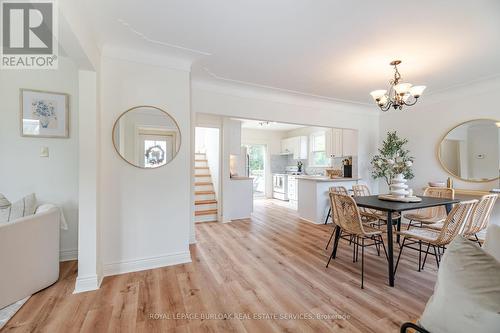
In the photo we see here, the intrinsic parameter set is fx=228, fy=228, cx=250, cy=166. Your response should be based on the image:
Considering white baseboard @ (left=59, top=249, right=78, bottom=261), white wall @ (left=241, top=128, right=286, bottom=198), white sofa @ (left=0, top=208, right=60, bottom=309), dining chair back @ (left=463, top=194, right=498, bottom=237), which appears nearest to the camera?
white sofa @ (left=0, top=208, right=60, bottom=309)

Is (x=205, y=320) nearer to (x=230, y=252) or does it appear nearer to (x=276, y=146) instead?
(x=230, y=252)

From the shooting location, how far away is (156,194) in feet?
8.64

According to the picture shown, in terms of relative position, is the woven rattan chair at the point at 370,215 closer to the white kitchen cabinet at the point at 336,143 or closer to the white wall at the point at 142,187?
the white kitchen cabinet at the point at 336,143

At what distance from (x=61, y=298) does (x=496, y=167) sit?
5.73 meters

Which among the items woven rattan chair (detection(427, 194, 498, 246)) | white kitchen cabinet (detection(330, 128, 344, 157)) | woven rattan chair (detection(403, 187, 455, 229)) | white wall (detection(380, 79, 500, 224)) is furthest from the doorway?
woven rattan chair (detection(427, 194, 498, 246))

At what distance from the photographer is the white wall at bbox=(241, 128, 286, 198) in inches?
320

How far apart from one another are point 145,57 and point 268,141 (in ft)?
20.5

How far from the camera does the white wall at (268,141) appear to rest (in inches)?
320

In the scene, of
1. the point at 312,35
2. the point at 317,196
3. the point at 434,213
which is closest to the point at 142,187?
the point at 312,35

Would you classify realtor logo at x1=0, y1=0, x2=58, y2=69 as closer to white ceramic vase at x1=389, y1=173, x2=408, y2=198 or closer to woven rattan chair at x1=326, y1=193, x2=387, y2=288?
woven rattan chair at x1=326, y1=193, x2=387, y2=288

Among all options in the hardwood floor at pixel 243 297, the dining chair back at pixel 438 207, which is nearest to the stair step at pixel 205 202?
the hardwood floor at pixel 243 297

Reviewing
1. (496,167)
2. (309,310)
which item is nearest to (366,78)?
(496,167)

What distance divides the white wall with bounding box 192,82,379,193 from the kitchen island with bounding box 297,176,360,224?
A: 2.32 ft

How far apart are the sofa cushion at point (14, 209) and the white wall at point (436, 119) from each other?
5.93m
